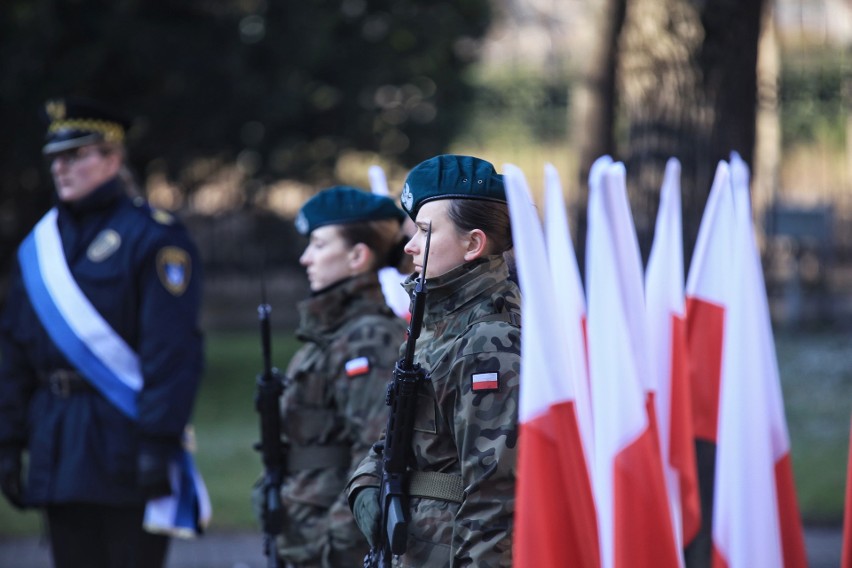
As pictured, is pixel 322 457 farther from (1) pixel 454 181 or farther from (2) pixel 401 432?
(1) pixel 454 181

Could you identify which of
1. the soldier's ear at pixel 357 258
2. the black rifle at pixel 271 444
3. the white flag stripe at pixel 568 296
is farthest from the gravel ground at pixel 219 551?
the white flag stripe at pixel 568 296

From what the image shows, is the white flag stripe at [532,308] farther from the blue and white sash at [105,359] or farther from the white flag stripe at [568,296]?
the blue and white sash at [105,359]

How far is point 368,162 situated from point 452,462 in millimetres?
11406

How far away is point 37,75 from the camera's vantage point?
1000 centimetres

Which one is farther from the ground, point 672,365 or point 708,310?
point 708,310

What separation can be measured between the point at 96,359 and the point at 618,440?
231cm

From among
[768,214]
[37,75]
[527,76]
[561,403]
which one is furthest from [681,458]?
[527,76]

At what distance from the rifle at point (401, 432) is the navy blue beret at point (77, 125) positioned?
2373mm

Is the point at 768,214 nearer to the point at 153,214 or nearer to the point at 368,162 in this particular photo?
the point at 368,162

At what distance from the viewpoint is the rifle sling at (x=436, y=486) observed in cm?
280

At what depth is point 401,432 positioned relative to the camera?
286 centimetres

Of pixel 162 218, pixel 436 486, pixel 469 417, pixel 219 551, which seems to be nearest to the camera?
pixel 469 417

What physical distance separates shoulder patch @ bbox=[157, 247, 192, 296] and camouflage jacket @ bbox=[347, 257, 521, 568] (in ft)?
6.16

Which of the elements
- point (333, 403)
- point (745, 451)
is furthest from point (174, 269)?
point (745, 451)
